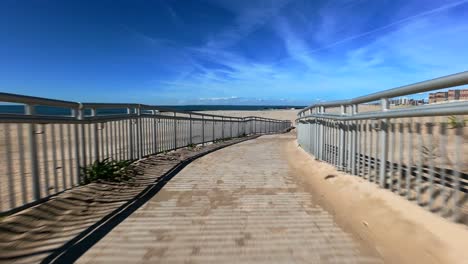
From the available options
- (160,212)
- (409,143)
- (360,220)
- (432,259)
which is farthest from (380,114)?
(160,212)

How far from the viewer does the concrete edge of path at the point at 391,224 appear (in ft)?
8.34

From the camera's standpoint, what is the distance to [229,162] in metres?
7.70

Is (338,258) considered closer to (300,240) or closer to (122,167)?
(300,240)

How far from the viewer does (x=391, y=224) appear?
319 cm

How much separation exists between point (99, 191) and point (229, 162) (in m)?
3.56

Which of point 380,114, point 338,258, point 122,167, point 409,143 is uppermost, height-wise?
point 380,114

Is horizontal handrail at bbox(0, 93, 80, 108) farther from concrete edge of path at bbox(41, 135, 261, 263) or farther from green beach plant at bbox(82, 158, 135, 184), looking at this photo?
concrete edge of path at bbox(41, 135, 261, 263)

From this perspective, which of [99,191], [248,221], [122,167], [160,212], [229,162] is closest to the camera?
[248,221]

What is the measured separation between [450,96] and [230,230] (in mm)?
2559

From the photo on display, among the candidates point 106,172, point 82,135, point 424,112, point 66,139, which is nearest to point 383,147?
point 424,112

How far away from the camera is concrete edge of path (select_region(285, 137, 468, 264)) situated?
254 cm

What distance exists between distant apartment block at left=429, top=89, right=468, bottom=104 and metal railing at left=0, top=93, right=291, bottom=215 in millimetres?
4424

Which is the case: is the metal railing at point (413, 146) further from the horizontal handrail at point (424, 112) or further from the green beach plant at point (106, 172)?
the green beach plant at point (106, 172)

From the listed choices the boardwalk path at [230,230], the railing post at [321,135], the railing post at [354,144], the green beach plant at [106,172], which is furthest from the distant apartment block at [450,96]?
the green beach plant at [106,172]
